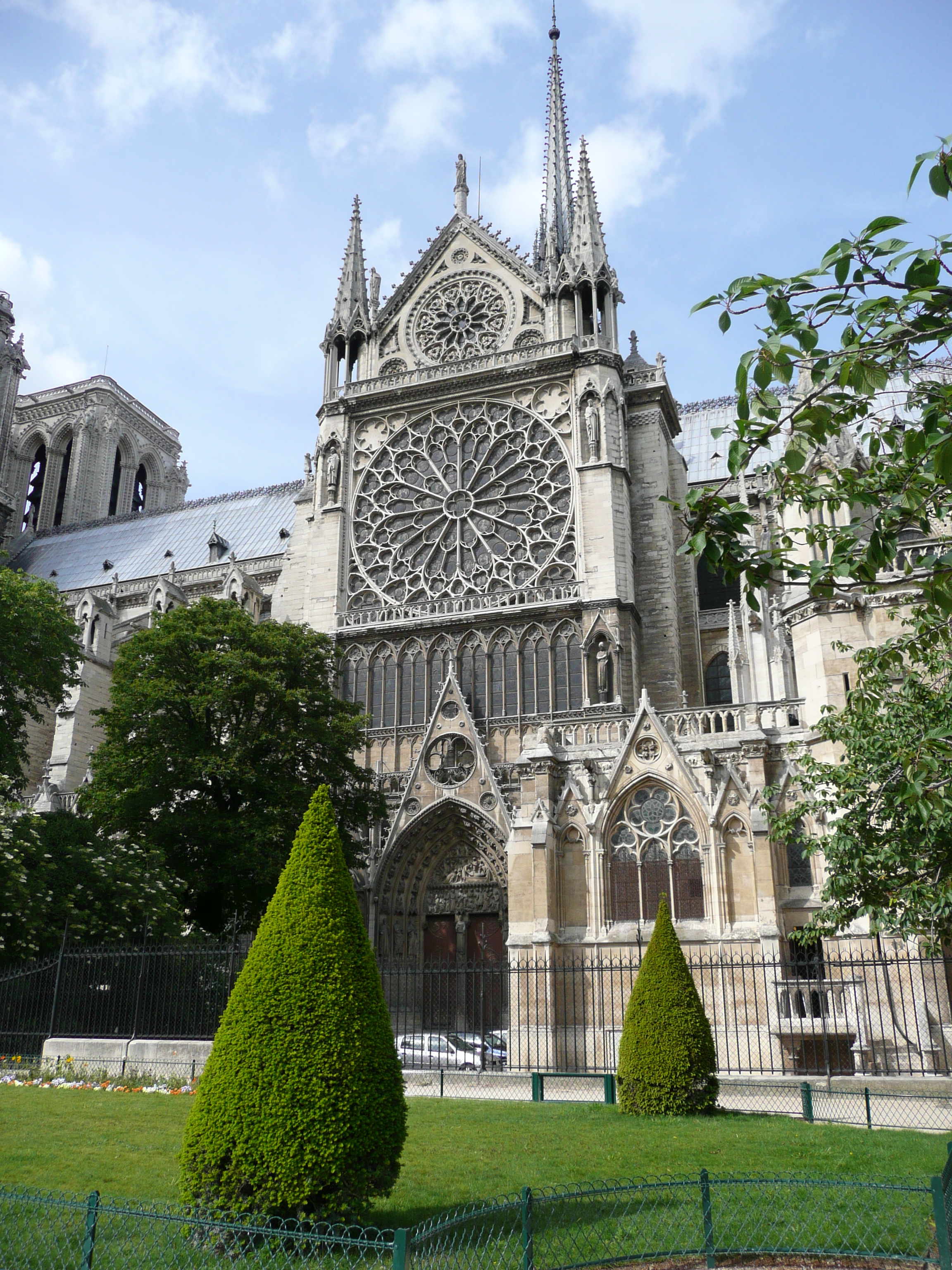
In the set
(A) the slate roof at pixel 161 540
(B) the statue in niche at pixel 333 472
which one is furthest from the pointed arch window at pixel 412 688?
(A) the slate roof at pixel 161 540

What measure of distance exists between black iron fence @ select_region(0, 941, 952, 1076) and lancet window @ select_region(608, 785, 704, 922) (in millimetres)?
1051

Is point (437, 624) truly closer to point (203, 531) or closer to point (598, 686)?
point (598, 686)

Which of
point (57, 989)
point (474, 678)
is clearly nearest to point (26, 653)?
point (57, 989)

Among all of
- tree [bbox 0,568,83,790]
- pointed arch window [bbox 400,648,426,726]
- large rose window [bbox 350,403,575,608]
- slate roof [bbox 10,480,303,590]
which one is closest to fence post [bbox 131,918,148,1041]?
tree [bbox 0,568,83,790]

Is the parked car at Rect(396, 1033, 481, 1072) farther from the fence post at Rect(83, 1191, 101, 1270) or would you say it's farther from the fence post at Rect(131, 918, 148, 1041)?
the fence post at Rect(83, 1191, 101, 1270)

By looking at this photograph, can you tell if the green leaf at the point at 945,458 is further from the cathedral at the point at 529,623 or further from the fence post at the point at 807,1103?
the cathedral at the point at 529,623

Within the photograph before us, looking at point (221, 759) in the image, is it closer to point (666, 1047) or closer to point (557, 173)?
point (666, 1047)

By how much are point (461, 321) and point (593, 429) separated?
776 cm

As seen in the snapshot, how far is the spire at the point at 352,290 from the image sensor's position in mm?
38719

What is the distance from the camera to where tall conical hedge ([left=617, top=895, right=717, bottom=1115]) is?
13.2 meters

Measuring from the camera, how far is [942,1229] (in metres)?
6.36

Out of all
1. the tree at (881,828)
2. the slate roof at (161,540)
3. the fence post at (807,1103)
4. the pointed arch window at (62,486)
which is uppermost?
the pointed arch window at (62,486)

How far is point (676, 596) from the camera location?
112 ft

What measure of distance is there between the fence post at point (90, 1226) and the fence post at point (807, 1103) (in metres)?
9.65
